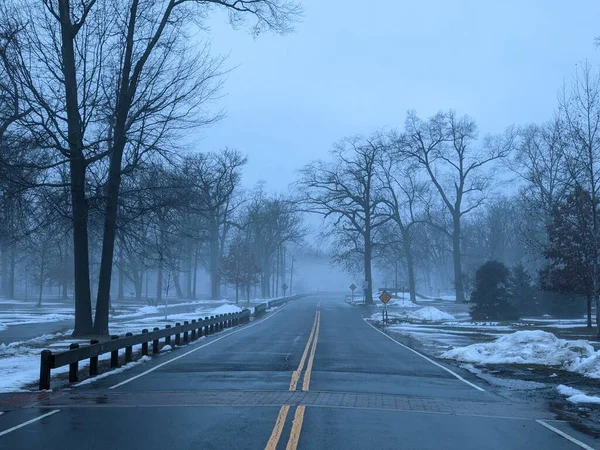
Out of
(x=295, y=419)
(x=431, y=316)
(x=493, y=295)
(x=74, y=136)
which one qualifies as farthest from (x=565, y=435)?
(x=431, y=316)

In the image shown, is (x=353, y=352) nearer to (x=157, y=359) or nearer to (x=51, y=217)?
(x=157, y=359)

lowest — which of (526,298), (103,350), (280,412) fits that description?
(280,412)

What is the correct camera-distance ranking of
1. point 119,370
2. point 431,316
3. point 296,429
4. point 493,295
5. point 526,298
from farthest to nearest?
point 526,298 → point 431,316 → point 493,295 → point 119,370 → point 296,429

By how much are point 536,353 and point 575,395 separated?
7621mm

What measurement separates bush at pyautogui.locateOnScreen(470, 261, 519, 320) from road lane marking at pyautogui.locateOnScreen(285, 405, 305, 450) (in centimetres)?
3790

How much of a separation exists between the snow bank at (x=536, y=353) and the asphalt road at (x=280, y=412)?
2861 millimetres

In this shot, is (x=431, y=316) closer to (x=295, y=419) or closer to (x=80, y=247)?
(x=80, y=247)

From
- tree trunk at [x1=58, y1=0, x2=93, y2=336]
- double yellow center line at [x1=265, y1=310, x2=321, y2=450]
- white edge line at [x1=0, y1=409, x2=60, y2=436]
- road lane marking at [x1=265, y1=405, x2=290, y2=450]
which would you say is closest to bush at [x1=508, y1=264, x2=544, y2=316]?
tree trunk at [x1=58, y1=0, x2=93, y2=336]

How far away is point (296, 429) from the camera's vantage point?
30.9 feet

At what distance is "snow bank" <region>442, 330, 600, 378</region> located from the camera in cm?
1817

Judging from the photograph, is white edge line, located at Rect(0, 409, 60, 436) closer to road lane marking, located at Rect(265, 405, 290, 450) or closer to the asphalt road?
the asphalt road

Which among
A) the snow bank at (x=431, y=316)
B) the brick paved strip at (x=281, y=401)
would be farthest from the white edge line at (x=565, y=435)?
the snow bank at (x=431, y=316)

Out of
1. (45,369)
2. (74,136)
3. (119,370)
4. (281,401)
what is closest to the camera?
(281,401)

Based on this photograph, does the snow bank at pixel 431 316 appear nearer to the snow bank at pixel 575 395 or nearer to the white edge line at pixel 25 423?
the snow bank at pixel 575 395
